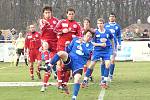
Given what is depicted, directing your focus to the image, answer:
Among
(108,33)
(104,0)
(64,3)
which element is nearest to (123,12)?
(104,0)

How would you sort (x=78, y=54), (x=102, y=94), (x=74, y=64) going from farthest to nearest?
1. (x=102, y=94)
2. (x=78, y=54)
3. (x=74, y=64)

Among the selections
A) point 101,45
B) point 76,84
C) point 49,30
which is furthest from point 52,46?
point 76,84

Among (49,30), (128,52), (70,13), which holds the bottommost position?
(128,52)

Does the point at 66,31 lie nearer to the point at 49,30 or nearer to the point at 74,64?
the point at 49,30

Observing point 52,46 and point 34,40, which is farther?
point 34,40

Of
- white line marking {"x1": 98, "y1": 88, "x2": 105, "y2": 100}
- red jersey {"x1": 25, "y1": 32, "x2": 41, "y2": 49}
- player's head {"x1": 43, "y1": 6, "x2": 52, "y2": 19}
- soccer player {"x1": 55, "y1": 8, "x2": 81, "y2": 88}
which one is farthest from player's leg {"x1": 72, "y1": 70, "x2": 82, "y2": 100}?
red jersey {"x1": 25, "y1": 32, "x2": 41, "y2": 49}

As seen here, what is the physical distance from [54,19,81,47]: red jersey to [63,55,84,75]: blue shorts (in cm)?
215

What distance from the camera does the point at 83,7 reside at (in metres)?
59.4

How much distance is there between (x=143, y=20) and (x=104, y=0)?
5.41m

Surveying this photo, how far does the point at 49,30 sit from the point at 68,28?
0.73m

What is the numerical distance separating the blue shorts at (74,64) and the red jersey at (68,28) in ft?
7.05

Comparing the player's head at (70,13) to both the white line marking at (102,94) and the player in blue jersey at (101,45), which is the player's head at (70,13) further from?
the white line marking at (102,94)

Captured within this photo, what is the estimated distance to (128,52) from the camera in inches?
1291

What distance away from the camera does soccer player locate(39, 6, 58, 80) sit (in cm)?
1500
